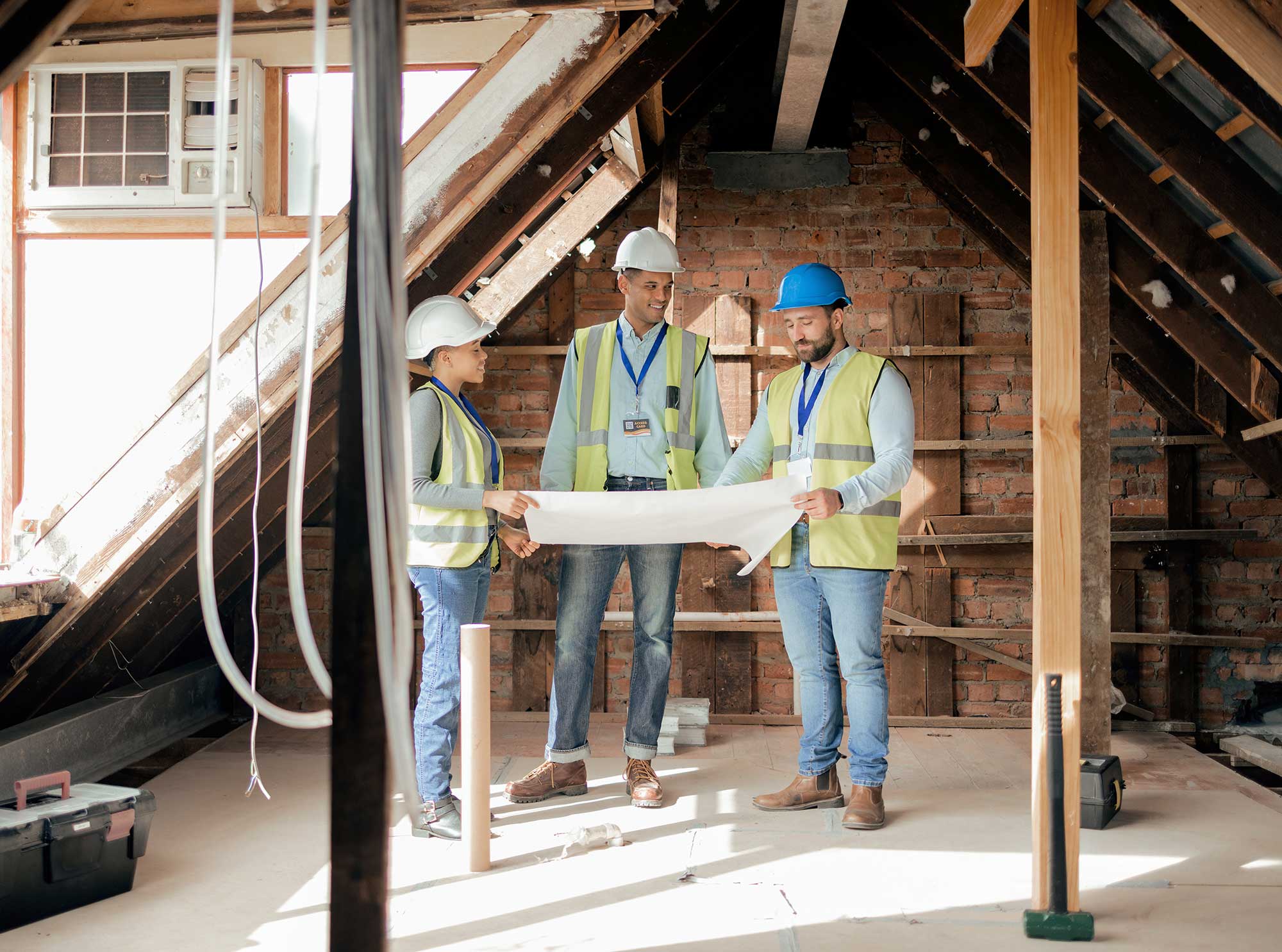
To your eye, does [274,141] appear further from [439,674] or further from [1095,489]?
[1095,489]

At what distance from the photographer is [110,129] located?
5793mm

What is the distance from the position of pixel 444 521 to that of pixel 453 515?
0.03 meters

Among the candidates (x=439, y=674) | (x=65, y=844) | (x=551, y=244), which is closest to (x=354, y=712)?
(x=65, y=844)

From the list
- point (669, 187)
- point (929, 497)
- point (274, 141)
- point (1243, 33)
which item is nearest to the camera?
point (1243, 33)

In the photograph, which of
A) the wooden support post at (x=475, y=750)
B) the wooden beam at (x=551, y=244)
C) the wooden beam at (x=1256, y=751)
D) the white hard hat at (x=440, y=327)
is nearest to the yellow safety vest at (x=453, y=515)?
the white hard hat at (x=440, y=327)

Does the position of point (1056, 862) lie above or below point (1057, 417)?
below

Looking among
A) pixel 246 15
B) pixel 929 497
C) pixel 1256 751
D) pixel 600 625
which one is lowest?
pixel 1256 751

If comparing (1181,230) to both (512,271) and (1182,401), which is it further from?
(512,271)

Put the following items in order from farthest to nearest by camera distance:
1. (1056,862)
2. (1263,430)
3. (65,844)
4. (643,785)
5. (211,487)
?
(1263,430) → (643,785) → (65,844) → (1056,862) → (211,487)

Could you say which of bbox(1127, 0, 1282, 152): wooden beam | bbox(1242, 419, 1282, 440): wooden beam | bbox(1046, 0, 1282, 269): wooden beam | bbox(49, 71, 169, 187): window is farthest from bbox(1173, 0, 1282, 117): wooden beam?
bbox(49, 71, 169, 187): window

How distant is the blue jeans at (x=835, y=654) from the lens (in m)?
3.24

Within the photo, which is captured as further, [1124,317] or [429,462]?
[1124,317]

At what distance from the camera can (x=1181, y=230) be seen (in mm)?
3553

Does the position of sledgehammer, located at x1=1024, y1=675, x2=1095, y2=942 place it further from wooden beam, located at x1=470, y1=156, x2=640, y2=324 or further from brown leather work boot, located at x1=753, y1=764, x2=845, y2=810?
wooden beam, located at x1=470, y1=156, x2=640, y2=324
